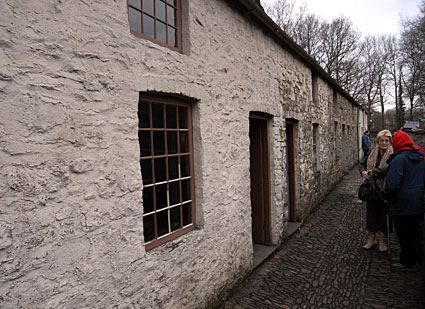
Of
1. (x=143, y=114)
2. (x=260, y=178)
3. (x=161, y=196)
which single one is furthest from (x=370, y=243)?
(x=143, y=114)

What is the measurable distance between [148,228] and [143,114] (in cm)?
116

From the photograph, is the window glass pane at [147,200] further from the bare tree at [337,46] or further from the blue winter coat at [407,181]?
the bare tree at [337,46]

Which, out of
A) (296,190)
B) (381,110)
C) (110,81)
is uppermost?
(381,110)

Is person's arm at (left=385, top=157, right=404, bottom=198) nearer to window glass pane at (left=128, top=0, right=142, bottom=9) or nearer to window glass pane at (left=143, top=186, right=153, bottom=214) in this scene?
window glass pane at (left=143, top=186, right=153, bottom=214)

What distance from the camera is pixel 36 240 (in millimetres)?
1817

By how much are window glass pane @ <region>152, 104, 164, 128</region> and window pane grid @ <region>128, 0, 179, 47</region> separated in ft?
2.37

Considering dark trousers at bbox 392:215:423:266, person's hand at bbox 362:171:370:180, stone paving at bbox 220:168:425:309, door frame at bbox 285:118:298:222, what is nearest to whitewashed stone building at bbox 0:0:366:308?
stone paving at bbox 220:168:425:309

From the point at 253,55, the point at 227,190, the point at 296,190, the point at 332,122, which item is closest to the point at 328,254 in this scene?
the point at 296,190

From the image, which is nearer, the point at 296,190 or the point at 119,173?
the point at 119,173

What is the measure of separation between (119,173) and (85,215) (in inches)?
16.9

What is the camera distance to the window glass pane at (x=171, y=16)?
10.2 feet

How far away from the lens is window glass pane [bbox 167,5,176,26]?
3.10 metres

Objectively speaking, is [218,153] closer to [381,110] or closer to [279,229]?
[279,229]

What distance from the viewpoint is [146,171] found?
2799 mm
